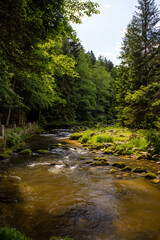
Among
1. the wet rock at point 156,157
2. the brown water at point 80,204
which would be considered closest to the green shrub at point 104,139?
the wet rock at point 156,157

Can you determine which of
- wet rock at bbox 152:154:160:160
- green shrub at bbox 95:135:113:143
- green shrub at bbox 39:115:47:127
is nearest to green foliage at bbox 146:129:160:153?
wet rock at bbox 152:154:160:160

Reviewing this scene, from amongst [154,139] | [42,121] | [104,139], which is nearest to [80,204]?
[154,139]

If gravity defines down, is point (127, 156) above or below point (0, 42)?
below

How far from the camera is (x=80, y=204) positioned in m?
3.91

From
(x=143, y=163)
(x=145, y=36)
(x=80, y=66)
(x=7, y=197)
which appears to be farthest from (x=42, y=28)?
(x=80, y=66)

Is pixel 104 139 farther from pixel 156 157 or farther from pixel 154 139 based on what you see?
pixel 156 157

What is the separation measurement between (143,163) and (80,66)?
3140 centimetres

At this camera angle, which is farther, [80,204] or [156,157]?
[156,157]

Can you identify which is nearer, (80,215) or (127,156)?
(80,215)

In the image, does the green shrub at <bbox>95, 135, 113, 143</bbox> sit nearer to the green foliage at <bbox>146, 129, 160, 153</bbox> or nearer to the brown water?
the green foliage at <bbox>146, 129, 160, 153</bbox>

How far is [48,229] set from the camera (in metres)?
2.89

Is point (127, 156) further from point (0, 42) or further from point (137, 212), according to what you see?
point (0, 42)

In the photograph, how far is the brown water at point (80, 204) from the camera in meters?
2.90

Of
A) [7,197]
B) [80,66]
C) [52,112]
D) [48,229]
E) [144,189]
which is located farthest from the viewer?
[80,66]
